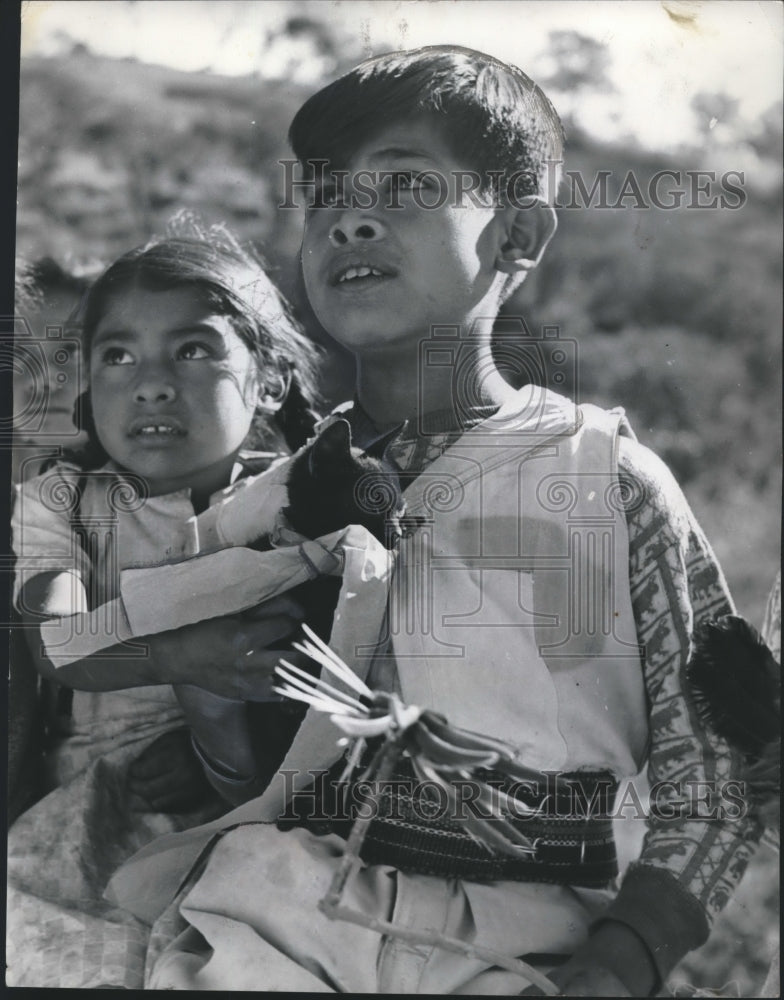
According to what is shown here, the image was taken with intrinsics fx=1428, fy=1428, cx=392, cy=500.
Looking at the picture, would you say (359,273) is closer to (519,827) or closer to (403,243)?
(403,243)

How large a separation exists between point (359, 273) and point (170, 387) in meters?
0.32

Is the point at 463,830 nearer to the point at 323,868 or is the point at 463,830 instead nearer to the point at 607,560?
the point at 323,868

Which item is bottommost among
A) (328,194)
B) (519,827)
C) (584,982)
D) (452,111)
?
(584,982)

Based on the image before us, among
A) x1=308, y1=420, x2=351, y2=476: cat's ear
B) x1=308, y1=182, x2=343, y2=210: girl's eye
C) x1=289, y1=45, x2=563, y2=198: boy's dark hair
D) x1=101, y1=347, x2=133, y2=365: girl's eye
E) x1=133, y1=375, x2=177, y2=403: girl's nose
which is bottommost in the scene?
x1=308, y1=420, x2=351, y2=476: cat's ear

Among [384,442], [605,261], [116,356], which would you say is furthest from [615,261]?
[116,356]

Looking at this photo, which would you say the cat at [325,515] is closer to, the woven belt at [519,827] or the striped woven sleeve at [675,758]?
the woven belt at [519,827]

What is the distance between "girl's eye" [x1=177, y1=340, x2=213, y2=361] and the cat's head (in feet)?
0.70

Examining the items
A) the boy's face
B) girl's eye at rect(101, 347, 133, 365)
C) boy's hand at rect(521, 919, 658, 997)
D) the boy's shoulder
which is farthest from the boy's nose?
boy's hand at rect(521, 919, 658, 997)

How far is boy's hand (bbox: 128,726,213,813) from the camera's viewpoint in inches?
83.4

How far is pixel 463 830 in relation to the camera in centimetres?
200

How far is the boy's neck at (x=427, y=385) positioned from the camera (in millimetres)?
2104

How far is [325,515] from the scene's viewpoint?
6.71 feet

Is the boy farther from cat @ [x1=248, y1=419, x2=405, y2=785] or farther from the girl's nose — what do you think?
the girl's nose

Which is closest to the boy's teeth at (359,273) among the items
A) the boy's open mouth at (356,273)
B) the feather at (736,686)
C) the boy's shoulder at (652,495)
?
the boy's open mouth at (356,273)
